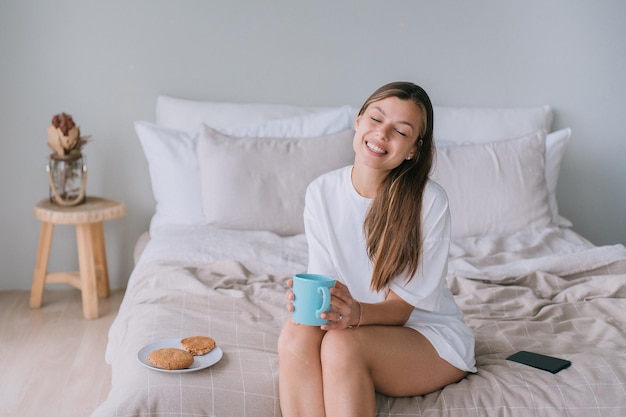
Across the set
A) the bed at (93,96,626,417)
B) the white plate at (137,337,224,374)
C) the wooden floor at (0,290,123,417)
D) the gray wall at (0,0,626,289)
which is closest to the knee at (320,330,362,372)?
the bed at (93,96,626,417)

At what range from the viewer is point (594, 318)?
7.17 feet

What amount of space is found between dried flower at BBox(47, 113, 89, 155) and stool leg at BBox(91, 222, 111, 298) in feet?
1.14

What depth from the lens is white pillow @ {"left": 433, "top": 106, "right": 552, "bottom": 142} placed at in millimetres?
3400

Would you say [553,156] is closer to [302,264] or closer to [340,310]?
[302,264]

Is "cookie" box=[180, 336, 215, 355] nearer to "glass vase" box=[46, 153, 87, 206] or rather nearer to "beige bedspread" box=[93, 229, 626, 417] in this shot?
"beige bedspread" box=[93, 229, 626, 417]

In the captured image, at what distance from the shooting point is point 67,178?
317cm

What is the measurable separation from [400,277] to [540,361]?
0.38m

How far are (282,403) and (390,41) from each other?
7.26ft

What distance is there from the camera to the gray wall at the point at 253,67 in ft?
11.0

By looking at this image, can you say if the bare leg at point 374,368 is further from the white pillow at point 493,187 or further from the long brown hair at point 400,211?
the white pillow at point 493,187

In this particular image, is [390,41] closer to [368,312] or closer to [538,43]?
[538,43]

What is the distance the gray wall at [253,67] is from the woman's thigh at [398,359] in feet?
6.37

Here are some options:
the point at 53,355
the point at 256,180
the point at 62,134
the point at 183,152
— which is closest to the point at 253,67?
the point at 183,152

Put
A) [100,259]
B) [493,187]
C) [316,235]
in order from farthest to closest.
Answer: [100,259] → [493,187] → [316,235]
